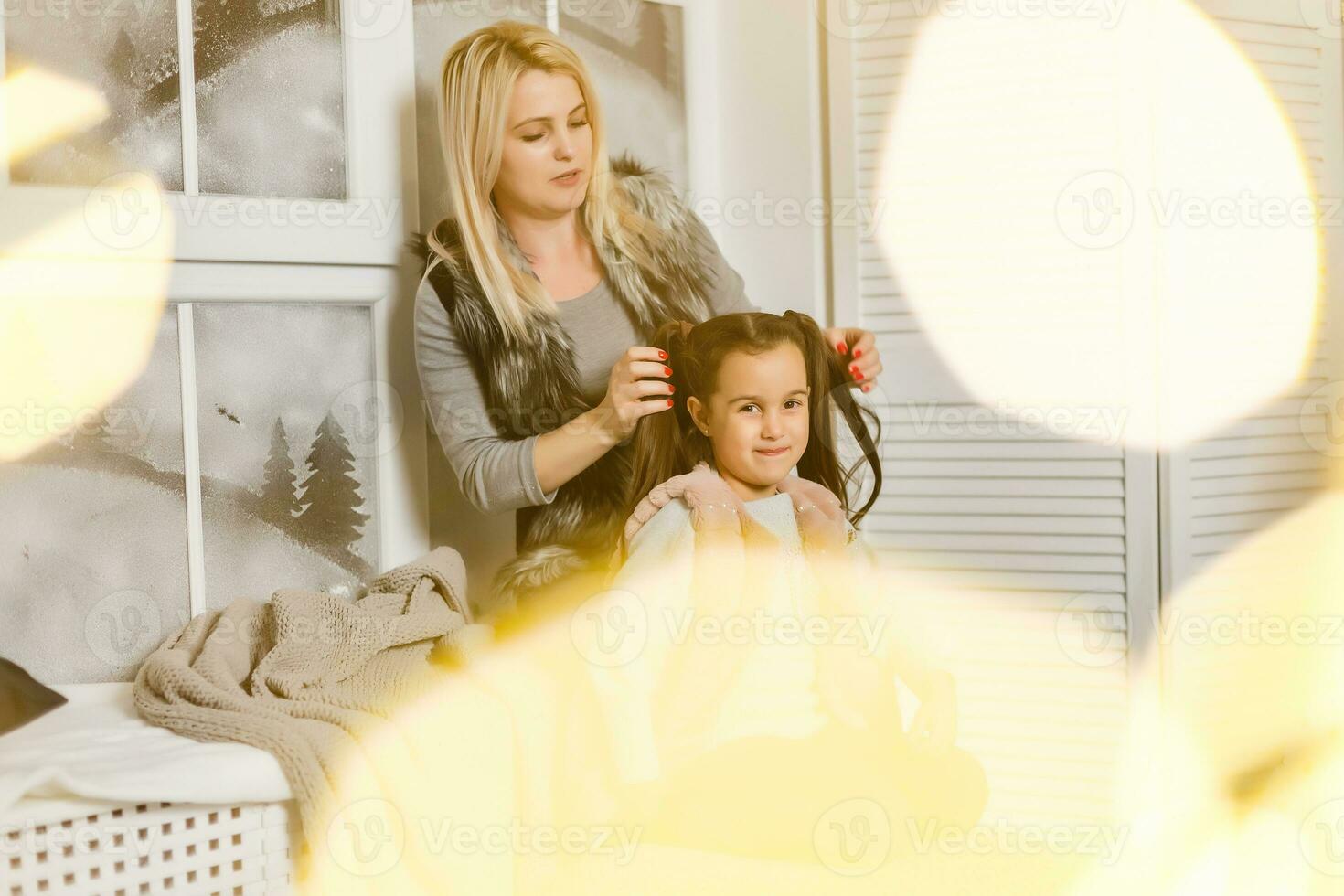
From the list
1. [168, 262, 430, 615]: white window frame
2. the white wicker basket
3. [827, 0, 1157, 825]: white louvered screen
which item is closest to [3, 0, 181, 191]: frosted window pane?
[168, 262, 430, 615]: white window frame

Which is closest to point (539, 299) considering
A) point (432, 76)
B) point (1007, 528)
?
point (432, 76)

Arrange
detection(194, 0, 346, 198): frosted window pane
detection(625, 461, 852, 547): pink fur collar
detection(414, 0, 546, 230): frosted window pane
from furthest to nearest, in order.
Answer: detection(414, 0, 546, 230): frosted window pane → detection(194, 0, 346, 198): frosted window pane → detection(625, 461, 852, 547): pink fur collar

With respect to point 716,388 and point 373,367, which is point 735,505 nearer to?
point 716,388

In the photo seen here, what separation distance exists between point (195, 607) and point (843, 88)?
4.69 ft

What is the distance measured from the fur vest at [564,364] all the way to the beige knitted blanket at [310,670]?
0.15m

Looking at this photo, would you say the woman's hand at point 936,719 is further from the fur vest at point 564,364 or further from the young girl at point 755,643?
the fur vest at point 564,364

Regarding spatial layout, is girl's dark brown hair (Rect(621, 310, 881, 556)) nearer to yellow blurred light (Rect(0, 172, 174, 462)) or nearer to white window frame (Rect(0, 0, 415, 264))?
white window frame (Rect(0, 0, 415, 264))

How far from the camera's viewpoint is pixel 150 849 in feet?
3.86

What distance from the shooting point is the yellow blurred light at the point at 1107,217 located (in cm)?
191

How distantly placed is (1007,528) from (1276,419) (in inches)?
20.6

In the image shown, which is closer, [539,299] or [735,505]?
[735,505]

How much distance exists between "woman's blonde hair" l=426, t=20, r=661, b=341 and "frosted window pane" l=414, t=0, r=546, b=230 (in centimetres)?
16

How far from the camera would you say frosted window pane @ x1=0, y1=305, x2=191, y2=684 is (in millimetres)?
1569

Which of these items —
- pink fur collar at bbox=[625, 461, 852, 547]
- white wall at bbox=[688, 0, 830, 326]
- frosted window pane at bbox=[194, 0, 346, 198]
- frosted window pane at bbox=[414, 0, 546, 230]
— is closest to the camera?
pink fur collar at bbox=[625, 461, 852, 547]
